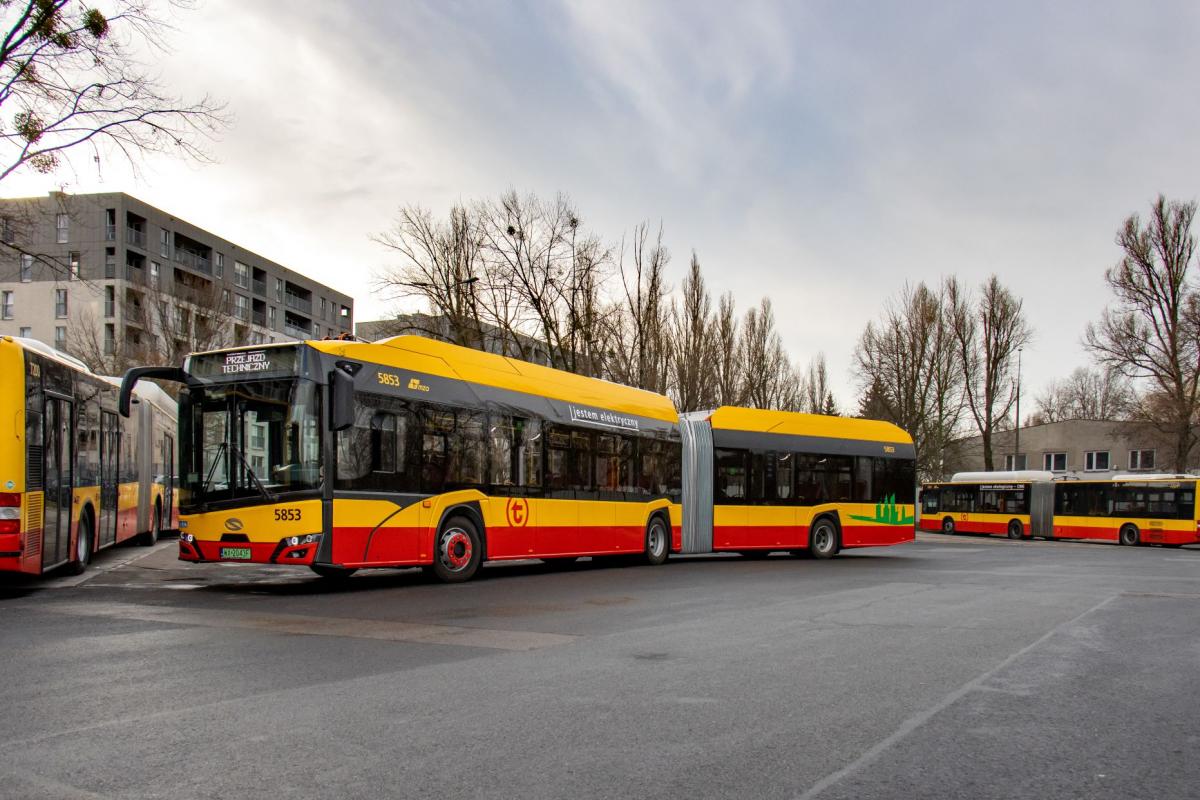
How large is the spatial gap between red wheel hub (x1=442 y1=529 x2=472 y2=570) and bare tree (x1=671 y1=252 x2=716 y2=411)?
2521 centimetres

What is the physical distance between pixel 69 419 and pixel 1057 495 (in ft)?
126

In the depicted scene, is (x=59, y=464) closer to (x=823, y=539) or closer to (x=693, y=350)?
(x=823, y=539)

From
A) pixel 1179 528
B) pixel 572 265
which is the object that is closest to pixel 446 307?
pixel 572 265

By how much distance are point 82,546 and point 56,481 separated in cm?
217

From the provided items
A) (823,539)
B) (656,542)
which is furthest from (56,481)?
(823,539)

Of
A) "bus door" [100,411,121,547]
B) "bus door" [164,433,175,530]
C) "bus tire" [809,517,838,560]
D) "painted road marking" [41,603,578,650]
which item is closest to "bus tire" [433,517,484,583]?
"painted road marking" [41,603,578,650]

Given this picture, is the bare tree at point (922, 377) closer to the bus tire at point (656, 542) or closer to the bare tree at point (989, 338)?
the bare tree at point (989, 338)

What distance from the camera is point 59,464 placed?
1236 centimetres

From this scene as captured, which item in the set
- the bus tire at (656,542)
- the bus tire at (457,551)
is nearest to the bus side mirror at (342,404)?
the bus tire at (457,551)

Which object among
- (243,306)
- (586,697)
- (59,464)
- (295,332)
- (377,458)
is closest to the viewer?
(586,697)

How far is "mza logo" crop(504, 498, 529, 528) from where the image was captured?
15.0 metres

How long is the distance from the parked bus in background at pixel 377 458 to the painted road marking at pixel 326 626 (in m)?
1.61

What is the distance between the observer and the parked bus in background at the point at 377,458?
1169cm

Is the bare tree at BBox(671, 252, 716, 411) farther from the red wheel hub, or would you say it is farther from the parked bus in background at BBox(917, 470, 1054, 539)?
the red wheel hub
